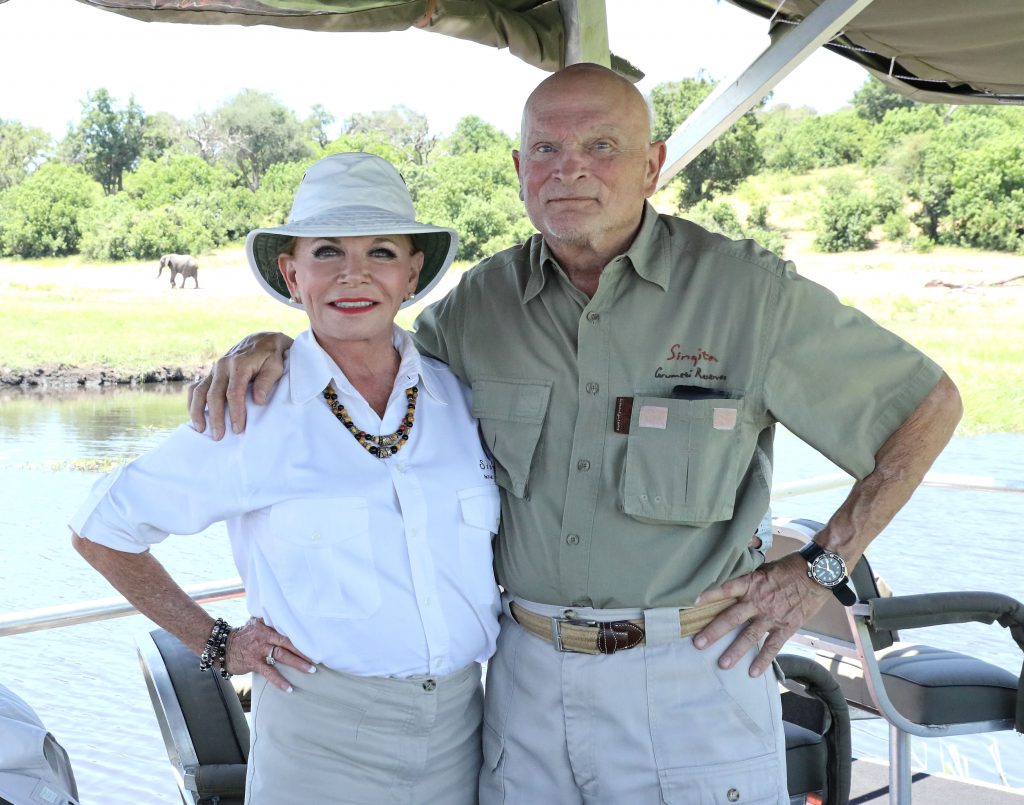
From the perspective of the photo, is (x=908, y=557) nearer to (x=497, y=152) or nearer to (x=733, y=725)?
(x=733, y=725)

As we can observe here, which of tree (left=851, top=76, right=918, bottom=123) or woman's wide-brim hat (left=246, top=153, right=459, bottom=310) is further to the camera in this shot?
tree (left=851, top=76, right=918, bottom=123)

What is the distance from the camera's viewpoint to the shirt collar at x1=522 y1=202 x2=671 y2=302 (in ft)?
6.07

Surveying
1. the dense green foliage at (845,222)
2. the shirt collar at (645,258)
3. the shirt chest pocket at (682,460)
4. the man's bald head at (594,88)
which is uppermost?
the dense green foliage at (845,222)

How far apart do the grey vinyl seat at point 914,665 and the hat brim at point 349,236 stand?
1.04 metres

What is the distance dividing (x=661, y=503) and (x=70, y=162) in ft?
105

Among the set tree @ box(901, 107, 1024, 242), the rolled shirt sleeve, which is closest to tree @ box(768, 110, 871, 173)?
tree @ box(901, 107, 1024, 242)

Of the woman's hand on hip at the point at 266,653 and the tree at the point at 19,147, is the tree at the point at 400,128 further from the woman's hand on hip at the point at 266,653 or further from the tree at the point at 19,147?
the woman's hand on hip at the point at 266,653

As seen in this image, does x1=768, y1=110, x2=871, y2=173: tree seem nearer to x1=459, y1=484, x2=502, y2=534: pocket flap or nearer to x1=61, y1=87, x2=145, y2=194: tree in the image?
x1=61, y1=87, x2=145, y2=194: tree

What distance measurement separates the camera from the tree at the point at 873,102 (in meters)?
31.2

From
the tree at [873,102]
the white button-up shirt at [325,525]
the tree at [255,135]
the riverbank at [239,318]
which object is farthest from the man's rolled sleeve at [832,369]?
the tree at [873,102]

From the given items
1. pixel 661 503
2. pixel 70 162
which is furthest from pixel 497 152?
pixel 661 503

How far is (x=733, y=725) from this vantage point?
177 cm

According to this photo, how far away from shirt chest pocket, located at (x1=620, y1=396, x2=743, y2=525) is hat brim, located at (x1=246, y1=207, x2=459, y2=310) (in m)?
0.44

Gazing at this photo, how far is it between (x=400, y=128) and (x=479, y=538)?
1265 inches
